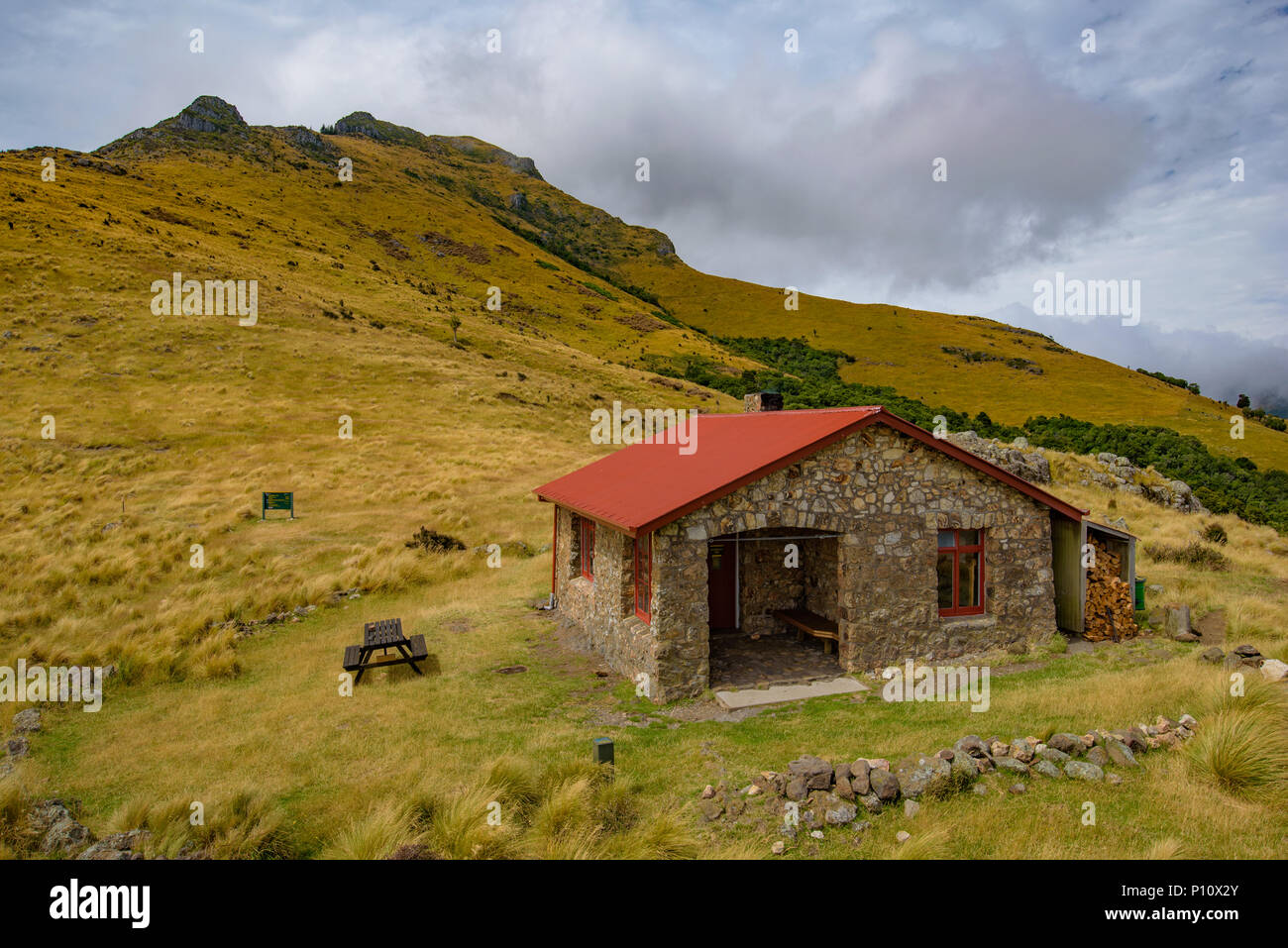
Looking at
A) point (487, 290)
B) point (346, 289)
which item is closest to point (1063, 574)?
point (346, 289)

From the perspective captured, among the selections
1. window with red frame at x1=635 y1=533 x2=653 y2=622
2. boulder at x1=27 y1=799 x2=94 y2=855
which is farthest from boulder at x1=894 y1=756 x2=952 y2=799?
boulder at x1=27 y1=799 x2=94 y2=855

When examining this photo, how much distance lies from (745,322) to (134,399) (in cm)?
8786

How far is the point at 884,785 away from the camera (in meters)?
6.86

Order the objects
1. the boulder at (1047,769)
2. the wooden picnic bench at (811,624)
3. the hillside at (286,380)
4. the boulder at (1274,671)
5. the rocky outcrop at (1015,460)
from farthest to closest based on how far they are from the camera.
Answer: the rocky outcrop at (1015,460), the hillside at (286,380), the wooden picnic bench at (811,624), the boulder at (1274,671), the boulder at (1047,769)

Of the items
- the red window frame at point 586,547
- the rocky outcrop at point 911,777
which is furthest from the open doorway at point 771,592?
the rocky outcrop at point 911,777

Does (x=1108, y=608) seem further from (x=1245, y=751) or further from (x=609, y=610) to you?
(x=609, y=610)

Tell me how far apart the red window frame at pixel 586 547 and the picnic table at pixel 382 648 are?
381cm

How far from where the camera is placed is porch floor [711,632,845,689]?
11289mm

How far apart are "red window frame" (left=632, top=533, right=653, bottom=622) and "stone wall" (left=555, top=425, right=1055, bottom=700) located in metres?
0.21

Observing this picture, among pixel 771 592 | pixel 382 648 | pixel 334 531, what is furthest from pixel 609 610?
pixel 334 531

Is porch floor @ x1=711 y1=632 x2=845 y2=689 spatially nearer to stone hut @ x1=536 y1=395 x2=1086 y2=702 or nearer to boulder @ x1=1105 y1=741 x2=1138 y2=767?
stone hut @ x1=536 y1=395 x2=1086 y2=702

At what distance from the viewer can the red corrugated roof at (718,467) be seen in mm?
Result: 10416

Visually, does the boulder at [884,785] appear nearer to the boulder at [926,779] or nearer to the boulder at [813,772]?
the boulder at [926,779]

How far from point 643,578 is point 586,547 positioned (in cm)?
376
